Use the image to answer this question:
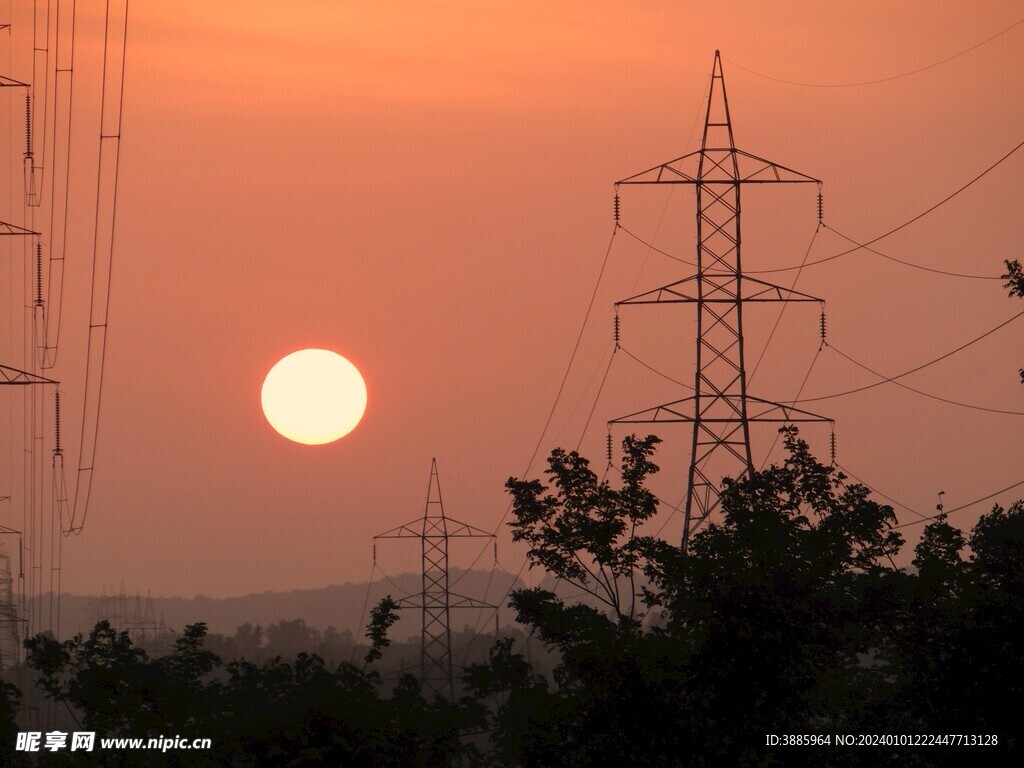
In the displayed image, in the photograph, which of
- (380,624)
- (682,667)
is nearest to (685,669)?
(682,667)

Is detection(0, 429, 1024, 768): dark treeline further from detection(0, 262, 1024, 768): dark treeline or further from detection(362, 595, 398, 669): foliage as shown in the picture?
detection(362, 595, 398, 669): foliage

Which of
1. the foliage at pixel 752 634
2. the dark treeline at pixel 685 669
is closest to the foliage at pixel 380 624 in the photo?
the dark treeline at pixel 685 669

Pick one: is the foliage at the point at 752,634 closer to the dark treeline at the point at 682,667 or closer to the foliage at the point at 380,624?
the dark treeline at the point at 682,667

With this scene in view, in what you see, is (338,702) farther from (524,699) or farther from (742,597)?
(742,597)

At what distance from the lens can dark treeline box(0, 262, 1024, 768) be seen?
38000mm

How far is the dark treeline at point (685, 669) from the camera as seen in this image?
38.0 metres

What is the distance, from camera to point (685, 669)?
38812 mm

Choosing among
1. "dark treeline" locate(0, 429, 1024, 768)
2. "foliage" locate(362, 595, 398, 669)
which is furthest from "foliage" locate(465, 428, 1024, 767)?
"foliage" locate(362, 595, 398, 669)

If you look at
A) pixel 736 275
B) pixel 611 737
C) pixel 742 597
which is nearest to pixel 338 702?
pixel 611 737

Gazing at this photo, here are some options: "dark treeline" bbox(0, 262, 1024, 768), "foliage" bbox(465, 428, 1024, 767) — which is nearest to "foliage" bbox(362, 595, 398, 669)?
"dark treeline" bbox(0, 262, 1024, 768)

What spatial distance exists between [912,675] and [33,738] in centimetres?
2470

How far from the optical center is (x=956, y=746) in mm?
37375

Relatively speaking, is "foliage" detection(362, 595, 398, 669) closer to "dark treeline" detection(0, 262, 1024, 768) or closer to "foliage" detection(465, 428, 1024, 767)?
"dark treeline" detection(0, 262, 1024, 768)

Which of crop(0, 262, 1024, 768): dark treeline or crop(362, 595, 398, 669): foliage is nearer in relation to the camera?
crop(0, 262, 1024, 768): dark treeline
